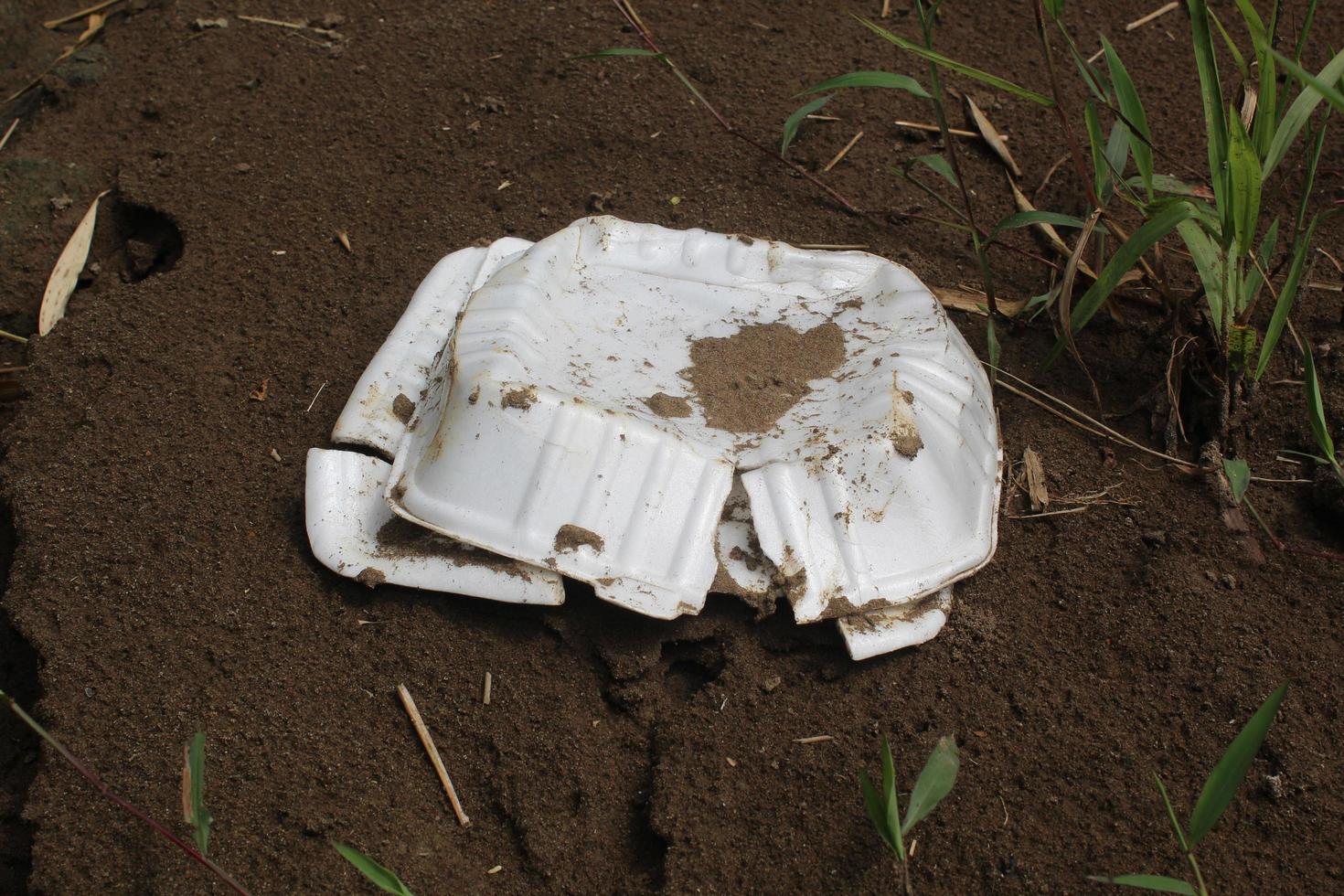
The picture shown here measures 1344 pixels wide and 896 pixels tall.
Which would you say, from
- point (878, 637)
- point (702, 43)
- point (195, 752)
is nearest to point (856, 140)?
point (702, 43)

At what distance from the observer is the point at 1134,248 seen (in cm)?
166

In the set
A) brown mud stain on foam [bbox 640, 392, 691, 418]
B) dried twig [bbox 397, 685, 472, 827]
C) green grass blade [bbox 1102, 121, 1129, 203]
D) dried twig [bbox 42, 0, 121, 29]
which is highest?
green grass blade [bbox 1102, 121, 1129, 203]

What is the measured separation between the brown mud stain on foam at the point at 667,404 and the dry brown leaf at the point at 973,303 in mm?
711

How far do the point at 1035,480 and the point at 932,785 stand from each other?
0.79 metres

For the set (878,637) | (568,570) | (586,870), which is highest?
(568,570)

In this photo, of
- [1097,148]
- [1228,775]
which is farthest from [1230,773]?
[1097,148]

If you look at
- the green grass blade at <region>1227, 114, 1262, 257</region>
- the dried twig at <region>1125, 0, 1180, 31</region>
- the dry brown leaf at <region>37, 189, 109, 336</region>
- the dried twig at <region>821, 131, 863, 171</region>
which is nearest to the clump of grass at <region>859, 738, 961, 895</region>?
the green grass blade at <region>1227, 114, 1262, 257</region>

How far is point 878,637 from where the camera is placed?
1651 millimetres

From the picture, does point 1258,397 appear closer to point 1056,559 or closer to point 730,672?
point 1056,559

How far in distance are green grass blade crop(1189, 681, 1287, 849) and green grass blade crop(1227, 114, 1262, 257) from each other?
0.79 meters

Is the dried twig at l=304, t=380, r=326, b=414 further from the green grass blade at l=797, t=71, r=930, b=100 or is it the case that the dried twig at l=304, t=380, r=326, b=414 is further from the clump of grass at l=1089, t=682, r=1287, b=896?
the clump of grass at l=1089, t=682, r=1287, b=896

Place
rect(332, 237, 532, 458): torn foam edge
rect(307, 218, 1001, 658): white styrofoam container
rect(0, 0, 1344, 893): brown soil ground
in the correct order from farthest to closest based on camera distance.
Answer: rect(332, 237, 532, 458): torn foam edge, rect(307, 218, 1001, 658): white styrofoam container, rect(0, 0, 1344, 893): brown soil ground

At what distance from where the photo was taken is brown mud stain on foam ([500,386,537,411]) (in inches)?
65.1

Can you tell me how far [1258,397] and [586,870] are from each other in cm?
140
